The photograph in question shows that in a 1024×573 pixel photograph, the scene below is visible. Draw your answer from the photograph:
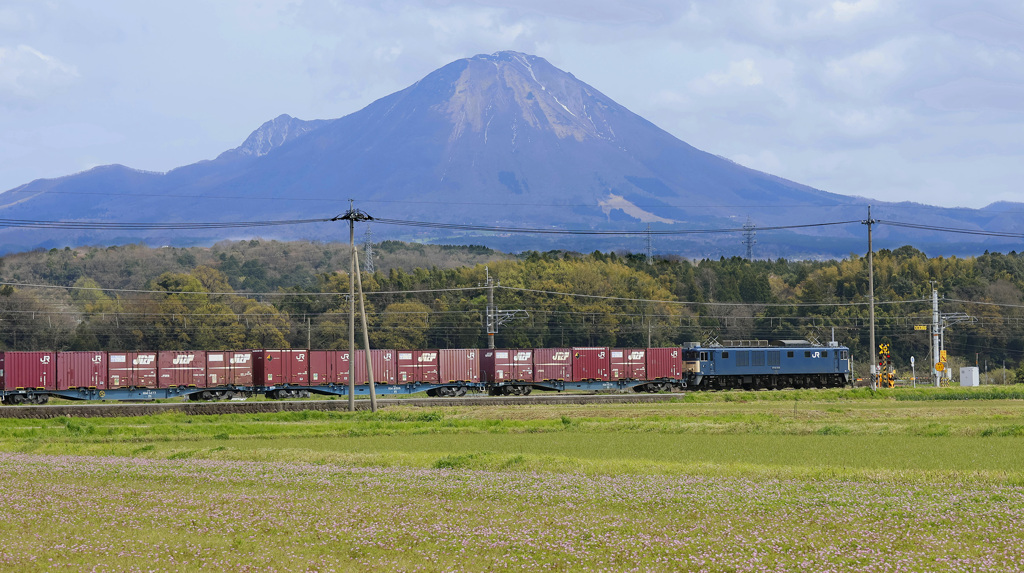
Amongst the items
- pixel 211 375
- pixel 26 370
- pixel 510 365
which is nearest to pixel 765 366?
pixel 510 365

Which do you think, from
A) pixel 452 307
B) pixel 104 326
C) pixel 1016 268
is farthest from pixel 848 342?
pixel 104 326

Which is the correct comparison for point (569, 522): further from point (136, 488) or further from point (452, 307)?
point (452, 307)

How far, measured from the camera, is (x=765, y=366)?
69125mm

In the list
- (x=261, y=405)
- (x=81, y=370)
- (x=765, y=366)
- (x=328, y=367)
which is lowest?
(x=261, y=405)

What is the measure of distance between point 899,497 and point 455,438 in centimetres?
1926

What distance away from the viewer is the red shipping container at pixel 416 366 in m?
61.2

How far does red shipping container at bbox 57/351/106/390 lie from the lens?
183 feet

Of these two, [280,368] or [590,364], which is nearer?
[280,368]

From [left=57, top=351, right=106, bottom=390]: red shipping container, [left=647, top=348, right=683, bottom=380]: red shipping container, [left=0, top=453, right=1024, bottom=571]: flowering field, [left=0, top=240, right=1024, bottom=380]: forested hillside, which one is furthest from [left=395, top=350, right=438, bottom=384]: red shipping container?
[left=0, top=453, right=1024, bottom=571]: flowering field

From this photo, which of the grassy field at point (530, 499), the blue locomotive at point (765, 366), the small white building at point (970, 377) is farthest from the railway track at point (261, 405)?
the small white building at point (970, 377)

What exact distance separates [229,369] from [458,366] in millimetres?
13773

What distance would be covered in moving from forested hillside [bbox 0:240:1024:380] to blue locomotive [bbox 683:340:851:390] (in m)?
23.7

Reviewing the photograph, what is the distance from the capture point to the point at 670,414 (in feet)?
147

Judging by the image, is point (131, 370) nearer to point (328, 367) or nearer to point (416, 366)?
point (328, 367)
